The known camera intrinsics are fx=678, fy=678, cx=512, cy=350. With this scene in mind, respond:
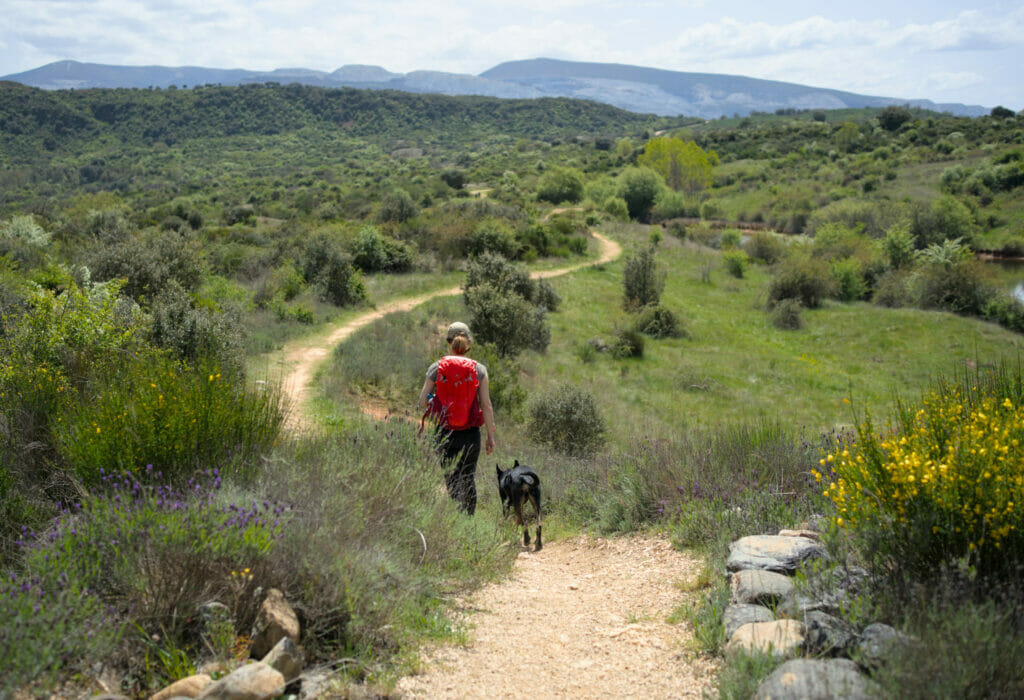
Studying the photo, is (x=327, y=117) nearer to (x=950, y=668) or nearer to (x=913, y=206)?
(x=913, y=206)

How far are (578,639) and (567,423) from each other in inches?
320

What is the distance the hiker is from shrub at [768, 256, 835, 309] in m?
24.7

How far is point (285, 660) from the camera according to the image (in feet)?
9.38

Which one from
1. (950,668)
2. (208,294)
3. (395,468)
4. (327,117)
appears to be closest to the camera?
(950,668)

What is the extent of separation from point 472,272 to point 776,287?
15.2m

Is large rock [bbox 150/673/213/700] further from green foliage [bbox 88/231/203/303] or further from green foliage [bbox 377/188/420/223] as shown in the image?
green foliage [bbox 377/188/420/223]

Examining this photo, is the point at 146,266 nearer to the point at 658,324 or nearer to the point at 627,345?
the point at 627,345

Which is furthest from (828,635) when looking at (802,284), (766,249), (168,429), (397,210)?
(766,249)

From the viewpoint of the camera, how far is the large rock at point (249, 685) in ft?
8.35

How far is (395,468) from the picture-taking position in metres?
4.71

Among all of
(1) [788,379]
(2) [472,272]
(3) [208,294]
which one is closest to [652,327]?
(1) [788,379]

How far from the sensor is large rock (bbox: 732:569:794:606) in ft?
12.1

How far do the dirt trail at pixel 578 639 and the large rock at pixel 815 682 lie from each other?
1.97ft

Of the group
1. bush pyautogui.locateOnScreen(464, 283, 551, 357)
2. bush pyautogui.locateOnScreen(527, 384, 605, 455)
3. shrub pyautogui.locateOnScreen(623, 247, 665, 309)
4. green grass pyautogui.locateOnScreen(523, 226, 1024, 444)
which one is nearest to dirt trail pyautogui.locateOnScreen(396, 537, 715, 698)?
bush pyautogui.locateOnScreen(527, 384, 605, 455)
